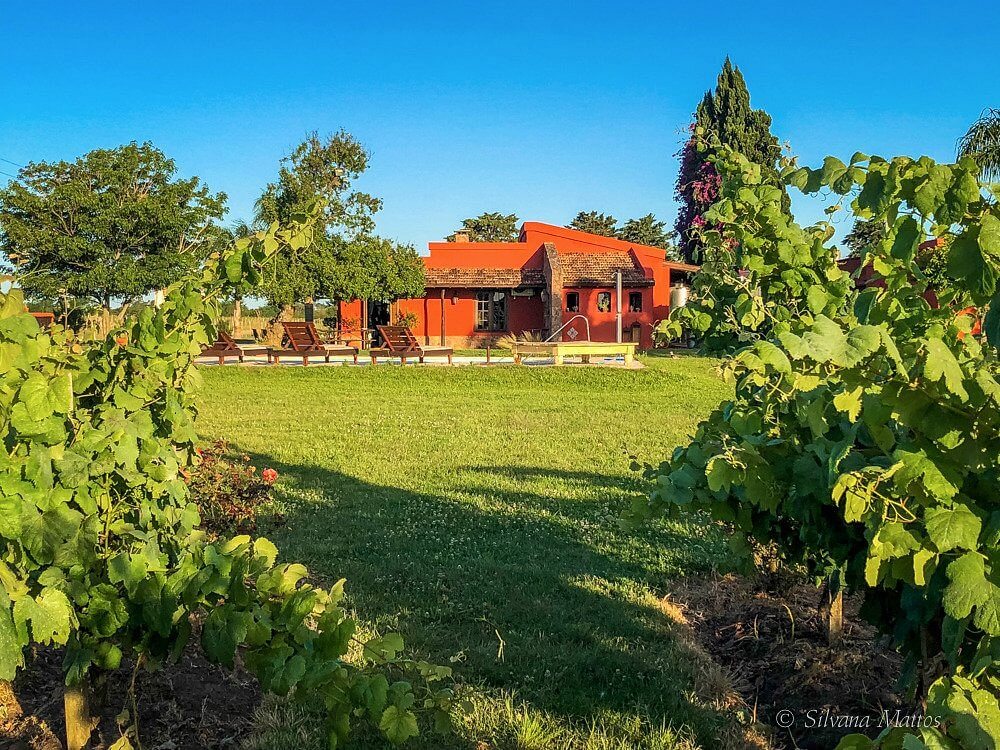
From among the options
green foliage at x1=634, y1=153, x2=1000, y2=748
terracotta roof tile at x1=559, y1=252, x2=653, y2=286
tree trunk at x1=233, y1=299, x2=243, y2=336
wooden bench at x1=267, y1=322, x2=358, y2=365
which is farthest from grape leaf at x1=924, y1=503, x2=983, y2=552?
tree trunk at x1=233, y1=299, x2=243, y2=336

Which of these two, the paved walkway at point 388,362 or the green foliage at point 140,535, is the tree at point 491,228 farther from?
the green foliage at point 140,535

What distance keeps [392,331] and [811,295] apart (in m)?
17.8

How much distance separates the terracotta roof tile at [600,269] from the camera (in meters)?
29.3

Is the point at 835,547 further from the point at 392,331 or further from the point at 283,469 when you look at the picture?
the point at 392,331

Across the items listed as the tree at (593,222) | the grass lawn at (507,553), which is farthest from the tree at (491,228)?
the grass lawn at (507,553)

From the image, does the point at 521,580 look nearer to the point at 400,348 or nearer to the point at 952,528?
the point at 952,528

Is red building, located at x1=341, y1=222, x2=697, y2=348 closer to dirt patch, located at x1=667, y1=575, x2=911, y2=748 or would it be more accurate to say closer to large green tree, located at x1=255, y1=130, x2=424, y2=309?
large green tree, located at x1=255, y1=130, x2=424, y2=309

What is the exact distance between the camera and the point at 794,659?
3432 mm

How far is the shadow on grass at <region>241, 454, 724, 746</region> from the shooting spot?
10.8ft

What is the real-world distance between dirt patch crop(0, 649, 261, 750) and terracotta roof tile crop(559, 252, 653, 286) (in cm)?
2689

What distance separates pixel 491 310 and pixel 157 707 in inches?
1117

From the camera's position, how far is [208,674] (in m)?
3.29

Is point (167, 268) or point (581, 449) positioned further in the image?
point (167, 268)

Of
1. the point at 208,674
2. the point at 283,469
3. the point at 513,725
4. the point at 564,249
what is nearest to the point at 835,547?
the point at 513,725
